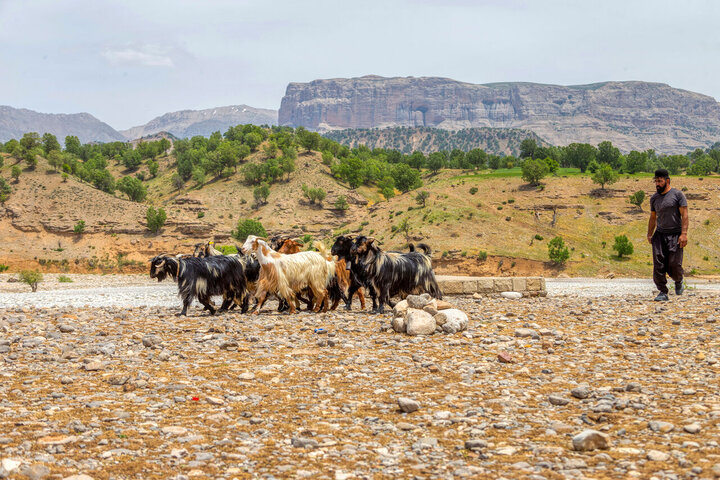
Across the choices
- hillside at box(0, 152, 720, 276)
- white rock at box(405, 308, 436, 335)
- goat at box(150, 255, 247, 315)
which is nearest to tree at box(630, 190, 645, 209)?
hillside at box(0, 152, 720, 276)

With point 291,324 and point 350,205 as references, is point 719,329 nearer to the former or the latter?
point 291,324

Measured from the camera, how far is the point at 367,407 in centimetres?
555

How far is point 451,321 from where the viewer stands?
30.9ft

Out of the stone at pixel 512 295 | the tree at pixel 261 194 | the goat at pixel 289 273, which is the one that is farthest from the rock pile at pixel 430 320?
the tree at pixel 261 194

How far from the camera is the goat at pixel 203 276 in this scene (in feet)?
41.2

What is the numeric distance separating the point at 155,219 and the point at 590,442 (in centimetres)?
7998

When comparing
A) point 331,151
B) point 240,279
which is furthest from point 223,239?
point 240,279

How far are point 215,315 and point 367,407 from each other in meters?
8.24

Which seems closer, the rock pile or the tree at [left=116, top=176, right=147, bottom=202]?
the rock pile

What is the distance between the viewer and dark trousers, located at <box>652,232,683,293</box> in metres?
12.3

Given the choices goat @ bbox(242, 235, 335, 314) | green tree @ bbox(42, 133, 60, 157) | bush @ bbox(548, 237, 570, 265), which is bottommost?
bush @ bbox(548, 237, 570, 265)

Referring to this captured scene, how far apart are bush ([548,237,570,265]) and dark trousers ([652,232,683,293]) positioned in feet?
138

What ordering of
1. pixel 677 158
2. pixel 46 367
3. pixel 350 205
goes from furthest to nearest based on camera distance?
pixel 677 158, pixel 350 205, pixel 46 367

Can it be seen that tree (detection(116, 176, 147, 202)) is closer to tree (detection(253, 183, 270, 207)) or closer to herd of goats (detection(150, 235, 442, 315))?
tree (detection(253, 183, 270, 207))
